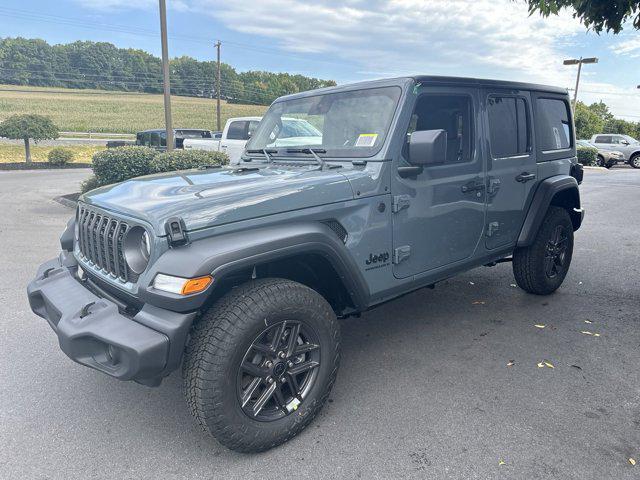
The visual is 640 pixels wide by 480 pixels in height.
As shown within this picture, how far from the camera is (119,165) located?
9.98 meters

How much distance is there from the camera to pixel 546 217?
4484mm

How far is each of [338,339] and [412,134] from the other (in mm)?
1326

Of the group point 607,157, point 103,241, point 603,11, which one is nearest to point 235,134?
point 603,11

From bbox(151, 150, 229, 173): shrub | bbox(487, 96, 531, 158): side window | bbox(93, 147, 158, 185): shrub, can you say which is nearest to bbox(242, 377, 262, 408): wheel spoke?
bbox(487, 96, 531, 158): side window

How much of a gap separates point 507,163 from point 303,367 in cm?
247

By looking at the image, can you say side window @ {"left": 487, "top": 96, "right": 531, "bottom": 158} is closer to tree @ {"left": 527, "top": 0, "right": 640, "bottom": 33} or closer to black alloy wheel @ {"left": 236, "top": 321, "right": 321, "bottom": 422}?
tree @ {"left": 527, "top": 0, "right": 640, "bottom": 33}

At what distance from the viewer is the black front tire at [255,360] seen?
88.0 inches

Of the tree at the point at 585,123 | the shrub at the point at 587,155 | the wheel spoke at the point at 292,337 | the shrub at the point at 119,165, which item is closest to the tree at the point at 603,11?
the wheel spoke at the point at 292,337

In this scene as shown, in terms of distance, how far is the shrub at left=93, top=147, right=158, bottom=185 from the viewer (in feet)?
32.8

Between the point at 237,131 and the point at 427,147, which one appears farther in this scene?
the point at 237,131

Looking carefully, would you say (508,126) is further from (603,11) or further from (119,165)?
(119,165)

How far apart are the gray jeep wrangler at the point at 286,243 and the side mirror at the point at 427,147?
1 centimetres

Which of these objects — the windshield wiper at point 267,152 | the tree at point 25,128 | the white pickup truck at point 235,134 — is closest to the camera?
the windshield wiper at point 267,152

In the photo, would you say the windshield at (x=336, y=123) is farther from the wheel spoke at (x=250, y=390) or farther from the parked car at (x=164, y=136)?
the parked car at (x=164, y=136)
